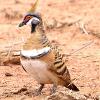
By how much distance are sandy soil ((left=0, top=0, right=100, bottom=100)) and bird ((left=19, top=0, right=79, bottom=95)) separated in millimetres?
273

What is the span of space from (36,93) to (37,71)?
48 centimetres

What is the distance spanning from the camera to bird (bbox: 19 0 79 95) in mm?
6328

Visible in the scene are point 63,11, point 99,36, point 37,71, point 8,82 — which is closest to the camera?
point 37,71

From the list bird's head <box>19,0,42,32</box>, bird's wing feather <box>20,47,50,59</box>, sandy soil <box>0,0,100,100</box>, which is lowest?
sandy soil <box>0,0,100,100</box>

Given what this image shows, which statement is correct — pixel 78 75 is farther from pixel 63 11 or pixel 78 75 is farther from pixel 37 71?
pixel 63 11

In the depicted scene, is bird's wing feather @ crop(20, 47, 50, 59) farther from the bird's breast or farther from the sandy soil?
the sandy soil

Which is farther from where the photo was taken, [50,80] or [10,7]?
[10,7]

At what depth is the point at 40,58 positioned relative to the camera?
632 centimetres

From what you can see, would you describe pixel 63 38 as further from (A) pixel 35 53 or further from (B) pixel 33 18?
(A) pixel 35 53

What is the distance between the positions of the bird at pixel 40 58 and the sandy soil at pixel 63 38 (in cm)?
27

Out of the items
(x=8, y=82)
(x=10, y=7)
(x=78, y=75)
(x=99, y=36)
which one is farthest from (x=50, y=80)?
(x=10, y=7)

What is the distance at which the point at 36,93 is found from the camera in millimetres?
6738

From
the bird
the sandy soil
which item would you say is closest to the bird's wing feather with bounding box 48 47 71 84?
the bird

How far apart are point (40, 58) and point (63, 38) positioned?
4.54 m
